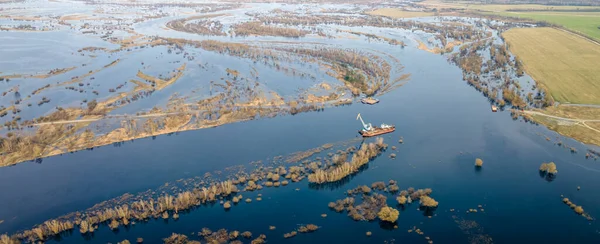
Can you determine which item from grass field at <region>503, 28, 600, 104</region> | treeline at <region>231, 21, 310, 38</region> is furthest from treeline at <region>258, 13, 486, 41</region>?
treeline at <region>231, 21, 310, 38</region>

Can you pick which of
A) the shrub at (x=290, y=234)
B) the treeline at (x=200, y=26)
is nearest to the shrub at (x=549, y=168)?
the shrub at (x=290, y=234)

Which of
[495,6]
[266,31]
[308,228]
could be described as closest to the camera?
[308,228]

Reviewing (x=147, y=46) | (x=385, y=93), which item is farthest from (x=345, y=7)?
(x=385, y=93)

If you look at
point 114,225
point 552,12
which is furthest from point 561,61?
point 114,225

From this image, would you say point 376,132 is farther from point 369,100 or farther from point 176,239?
point 176,239

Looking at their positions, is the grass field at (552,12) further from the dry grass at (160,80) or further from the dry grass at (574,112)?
the dry grass at (160,80)

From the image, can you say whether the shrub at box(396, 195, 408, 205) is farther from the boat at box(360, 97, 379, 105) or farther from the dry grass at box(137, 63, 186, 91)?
the dry grass at box(137, 63, 186, 91)
